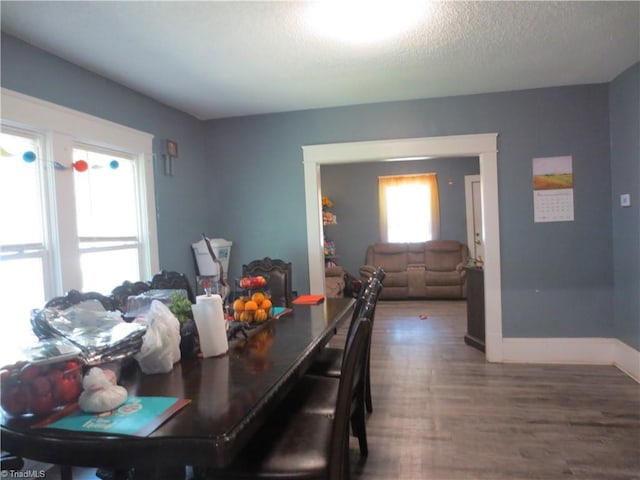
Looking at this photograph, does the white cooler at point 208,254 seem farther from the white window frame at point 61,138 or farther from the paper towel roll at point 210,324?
the paper towel roll at point 210,324

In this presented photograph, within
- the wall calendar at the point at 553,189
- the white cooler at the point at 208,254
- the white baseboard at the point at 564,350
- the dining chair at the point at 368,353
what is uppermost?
the wall calendar at the point at 553,189

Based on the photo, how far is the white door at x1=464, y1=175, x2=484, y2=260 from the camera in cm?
726

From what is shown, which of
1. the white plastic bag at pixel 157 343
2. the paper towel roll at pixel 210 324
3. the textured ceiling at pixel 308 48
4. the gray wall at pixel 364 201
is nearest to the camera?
the white plastic bag at pixel 157 343

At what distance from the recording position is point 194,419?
1.05m

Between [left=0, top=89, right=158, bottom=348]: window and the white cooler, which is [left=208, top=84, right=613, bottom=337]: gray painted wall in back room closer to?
the white cooler

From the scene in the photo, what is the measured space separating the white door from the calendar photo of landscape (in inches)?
151

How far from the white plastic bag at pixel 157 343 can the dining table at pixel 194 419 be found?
3 centimetres

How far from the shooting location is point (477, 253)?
7.31 m

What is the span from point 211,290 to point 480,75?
8.50 ft

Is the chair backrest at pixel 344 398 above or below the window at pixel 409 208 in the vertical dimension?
below

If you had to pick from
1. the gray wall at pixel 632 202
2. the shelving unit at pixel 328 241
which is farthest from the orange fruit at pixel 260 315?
the shelving unit at pixel 328 241

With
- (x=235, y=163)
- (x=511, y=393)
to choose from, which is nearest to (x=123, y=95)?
(x=235, y=163)

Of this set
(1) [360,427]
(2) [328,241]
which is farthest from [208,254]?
(2) [328,241]

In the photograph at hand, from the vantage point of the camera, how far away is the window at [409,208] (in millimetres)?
7445
